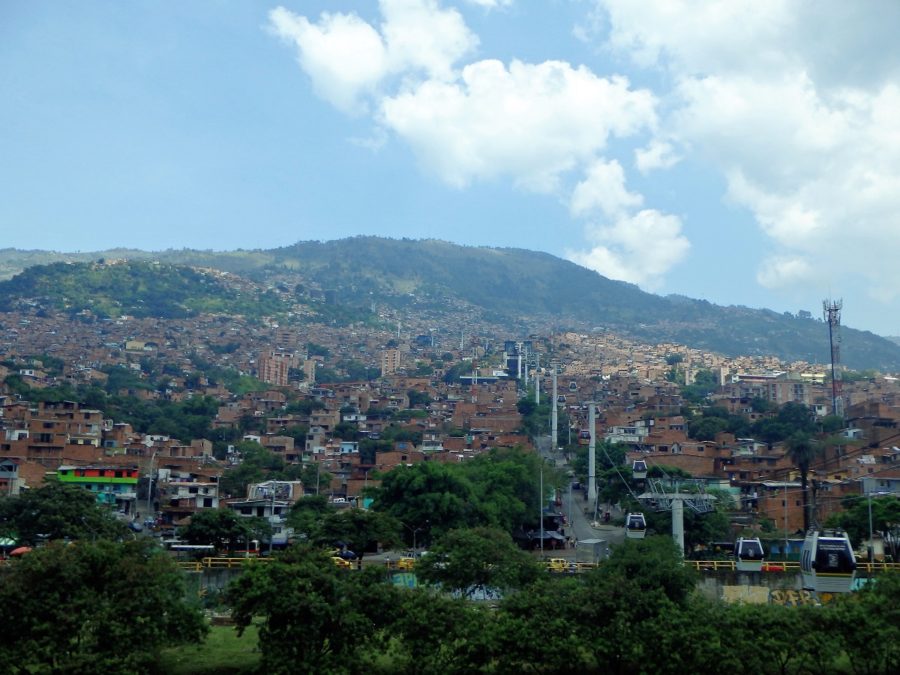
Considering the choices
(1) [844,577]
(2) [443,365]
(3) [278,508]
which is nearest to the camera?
(1) [844,577]

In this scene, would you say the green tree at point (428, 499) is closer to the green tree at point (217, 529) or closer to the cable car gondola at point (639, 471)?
the green tree at point (217, 529)

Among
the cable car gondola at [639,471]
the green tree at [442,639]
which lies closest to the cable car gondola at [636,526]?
the cable car gondola at [639,471]

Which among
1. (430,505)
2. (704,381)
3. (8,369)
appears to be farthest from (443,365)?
(430,505)

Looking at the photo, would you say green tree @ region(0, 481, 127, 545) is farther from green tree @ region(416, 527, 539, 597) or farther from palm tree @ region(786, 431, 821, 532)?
palm tree @ region(786, 431, 821, 532)

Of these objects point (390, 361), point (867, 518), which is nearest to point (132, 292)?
point (390, 361)

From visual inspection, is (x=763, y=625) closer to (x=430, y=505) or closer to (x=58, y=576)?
(x=58, y=576)

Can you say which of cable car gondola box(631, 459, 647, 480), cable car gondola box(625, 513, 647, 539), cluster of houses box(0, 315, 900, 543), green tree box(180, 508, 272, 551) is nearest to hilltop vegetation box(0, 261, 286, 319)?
cluster of houses box(0, 315, 900, 543)

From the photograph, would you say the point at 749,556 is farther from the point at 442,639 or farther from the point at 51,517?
the point at 51,517
